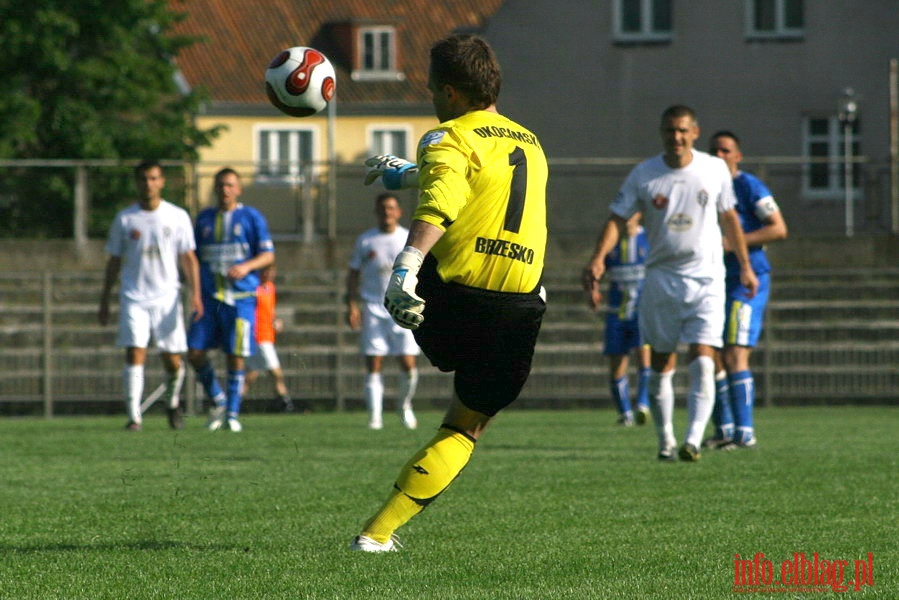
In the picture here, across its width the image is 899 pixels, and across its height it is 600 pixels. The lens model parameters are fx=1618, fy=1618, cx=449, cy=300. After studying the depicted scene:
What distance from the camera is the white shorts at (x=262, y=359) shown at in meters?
17.8

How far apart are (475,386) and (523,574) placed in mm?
771

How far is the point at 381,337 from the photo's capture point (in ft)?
54.0

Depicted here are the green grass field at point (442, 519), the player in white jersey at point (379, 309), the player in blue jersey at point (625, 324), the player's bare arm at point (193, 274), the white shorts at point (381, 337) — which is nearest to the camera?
the green grass field at point (442, 519)

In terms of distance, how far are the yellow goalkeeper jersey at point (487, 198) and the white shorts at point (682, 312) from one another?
4452mm

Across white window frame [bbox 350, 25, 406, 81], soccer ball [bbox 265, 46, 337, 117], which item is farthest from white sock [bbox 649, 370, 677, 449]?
white window frame [bbox 350, 25, 406, 81]

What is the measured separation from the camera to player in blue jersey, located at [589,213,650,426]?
17016 millimetres

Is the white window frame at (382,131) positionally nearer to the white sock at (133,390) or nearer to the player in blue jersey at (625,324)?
the player in blue jersey at (625,324)

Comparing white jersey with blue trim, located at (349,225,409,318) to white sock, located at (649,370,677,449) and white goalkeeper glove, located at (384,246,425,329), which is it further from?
white goalkeeper glove, located at (384,246,425,329)

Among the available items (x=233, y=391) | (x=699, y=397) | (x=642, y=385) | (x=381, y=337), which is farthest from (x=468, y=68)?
(x=642, y=385)

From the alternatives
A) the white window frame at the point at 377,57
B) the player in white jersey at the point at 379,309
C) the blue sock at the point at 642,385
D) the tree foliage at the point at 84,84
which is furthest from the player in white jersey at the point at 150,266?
the white window frame at the point at 377,57

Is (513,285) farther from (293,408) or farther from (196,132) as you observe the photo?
(196,132)

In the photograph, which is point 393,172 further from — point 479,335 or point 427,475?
point 427,475

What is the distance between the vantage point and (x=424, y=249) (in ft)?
19.0

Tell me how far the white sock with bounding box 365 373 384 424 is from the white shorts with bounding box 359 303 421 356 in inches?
10.0
